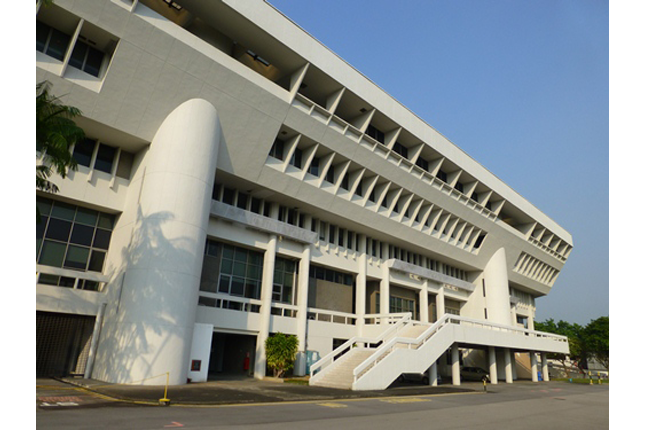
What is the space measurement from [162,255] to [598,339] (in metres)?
73.6

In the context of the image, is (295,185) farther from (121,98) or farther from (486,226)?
(486,226)

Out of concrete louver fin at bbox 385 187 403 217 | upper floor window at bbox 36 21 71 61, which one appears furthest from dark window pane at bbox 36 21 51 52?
concrete louver fin at bbox 385 187 403 217

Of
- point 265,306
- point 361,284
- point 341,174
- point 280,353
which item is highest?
point 341,174

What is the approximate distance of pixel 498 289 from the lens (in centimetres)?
4778

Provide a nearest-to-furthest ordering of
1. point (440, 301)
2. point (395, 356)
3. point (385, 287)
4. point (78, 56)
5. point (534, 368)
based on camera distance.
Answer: point (78, 56) < point (395, 356) < point (385, 287) < point (534, 368) < point (440, 301)

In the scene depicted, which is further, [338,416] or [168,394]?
[168,394]

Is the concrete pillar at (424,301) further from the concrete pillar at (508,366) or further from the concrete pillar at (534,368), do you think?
the concrete pillar at (534,368)

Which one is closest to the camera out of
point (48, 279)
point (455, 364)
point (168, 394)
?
point (168, 394)

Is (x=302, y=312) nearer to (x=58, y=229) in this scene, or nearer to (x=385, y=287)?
(x=385, y=287)

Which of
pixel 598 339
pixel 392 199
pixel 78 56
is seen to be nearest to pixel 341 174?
pixel 392 199

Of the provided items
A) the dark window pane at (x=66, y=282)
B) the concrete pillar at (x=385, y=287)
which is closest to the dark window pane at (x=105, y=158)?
the dark window pane at (x=66, y=282)

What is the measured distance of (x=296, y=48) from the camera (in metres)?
26.0

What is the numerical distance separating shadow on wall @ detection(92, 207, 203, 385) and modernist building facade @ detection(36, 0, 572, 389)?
76 millimetres

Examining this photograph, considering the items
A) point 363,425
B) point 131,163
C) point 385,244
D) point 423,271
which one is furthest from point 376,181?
point 363,425
